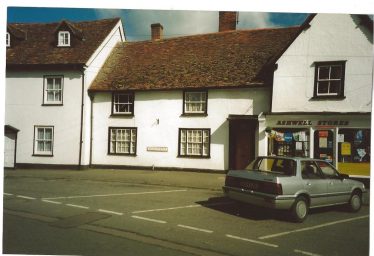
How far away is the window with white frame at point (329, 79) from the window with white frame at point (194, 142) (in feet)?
19.3

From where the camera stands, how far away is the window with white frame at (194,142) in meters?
18.5

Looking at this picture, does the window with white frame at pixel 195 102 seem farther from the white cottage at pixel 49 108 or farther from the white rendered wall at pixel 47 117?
the white rendered wall at pixel 47 117

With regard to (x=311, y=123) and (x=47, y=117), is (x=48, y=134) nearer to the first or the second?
(x=47, y=117)

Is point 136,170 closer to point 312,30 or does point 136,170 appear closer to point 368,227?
point 312,30

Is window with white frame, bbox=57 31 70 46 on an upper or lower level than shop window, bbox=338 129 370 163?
upper

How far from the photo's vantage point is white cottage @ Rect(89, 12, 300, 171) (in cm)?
1778

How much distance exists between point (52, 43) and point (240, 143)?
12590 mm

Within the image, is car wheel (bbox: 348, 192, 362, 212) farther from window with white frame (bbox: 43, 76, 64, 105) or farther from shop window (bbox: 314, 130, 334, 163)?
window with white frame (bbox: 43, 76, 64, 105)

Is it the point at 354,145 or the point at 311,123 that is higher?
the point at 311,123

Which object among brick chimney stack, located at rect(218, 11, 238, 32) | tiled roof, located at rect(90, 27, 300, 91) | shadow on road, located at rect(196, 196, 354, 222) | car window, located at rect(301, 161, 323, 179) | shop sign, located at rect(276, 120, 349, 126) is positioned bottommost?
shadow on road, located at rect(196, 196, 354, 222)

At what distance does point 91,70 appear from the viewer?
20406mm

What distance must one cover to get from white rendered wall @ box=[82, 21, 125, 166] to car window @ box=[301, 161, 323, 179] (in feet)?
44.6

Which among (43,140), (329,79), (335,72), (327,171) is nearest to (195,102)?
(329,79)

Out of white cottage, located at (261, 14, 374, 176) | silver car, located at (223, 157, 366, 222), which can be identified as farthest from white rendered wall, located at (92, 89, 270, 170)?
silver car, located at (223, 157, 366, 222)
